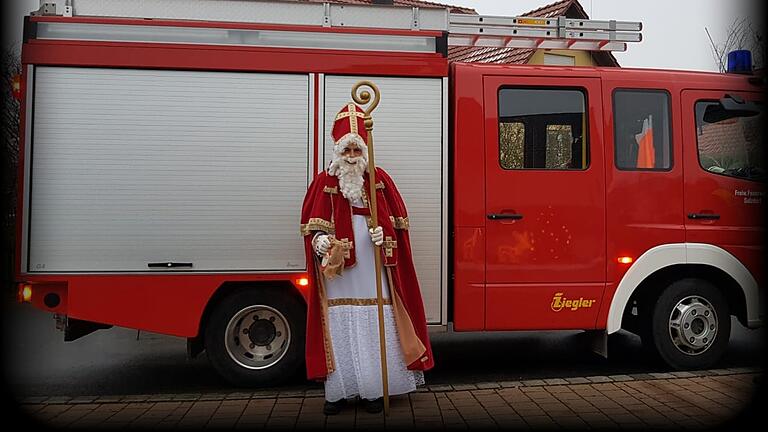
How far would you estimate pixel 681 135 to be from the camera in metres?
5.05

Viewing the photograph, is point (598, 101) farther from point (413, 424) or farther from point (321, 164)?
point (413, 424)

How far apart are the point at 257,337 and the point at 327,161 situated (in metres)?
1.54

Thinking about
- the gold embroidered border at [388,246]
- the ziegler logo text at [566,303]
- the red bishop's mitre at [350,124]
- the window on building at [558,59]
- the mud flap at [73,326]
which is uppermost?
the window on building at [558,59]

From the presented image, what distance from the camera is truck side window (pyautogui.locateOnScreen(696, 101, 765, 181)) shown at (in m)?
5.11

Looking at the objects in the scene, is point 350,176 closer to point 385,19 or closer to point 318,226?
point 318,226

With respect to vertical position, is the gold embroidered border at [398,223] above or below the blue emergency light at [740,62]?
below

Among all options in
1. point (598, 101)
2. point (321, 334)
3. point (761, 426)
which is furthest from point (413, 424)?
point (598, 101)

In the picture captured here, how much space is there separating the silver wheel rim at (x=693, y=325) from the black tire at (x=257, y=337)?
3209mm

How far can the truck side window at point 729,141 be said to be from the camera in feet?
16.8

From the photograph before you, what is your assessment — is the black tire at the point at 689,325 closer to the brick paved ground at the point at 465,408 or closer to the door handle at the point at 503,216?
the brick paved ground at the point at 465,408

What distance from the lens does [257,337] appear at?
476cm

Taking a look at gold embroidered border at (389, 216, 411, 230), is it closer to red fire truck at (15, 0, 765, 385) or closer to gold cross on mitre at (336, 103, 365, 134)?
red fire truck at (15, 0, 765, 385)

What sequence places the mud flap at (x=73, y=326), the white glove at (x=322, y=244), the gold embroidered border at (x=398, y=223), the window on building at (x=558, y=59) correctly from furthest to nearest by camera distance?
the window on building at (x=558, y=59)
the mud flap at (x=73, y=326)
the gold embroidered border at (x=398, y=223)
the white glove at (x=322, y=244)

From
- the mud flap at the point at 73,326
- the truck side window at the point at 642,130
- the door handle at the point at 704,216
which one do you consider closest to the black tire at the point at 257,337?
the mud flap at the point at 73,326
